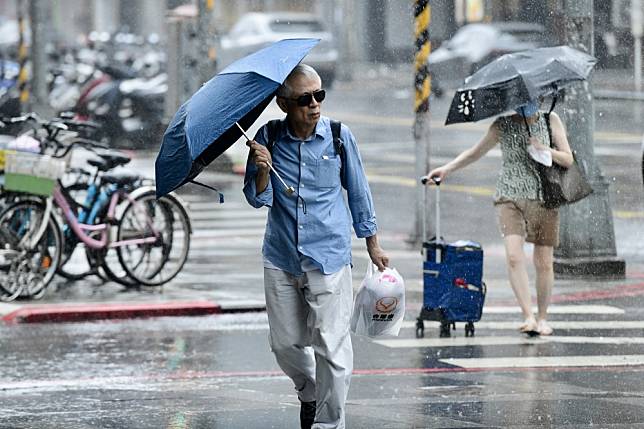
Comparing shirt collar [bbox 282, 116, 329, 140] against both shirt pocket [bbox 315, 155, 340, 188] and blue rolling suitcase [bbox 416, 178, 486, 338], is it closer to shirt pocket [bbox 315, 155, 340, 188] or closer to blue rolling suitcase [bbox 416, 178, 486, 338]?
shirt pocket [bbox 315, 155, 340, 188]

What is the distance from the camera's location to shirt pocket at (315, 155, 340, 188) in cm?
714

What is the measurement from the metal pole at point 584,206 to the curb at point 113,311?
3109mm

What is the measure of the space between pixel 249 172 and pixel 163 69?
81.8ft

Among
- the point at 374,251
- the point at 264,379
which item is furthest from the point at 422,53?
the point at 374,251

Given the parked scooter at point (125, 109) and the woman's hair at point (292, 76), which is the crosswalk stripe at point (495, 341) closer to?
the woman's hair at point (292, 76)

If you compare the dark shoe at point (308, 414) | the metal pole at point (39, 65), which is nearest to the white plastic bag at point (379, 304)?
the dark shoe at point (308, 414)

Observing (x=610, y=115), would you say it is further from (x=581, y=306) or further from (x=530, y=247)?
(x=581, y=306)

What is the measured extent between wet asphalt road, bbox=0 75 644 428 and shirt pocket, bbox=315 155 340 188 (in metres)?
1.48

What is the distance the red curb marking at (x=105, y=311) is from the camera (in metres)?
11.6

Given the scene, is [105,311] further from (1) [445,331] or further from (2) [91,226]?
(1) [445,331]

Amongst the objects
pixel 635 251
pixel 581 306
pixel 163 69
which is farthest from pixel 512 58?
pixel 163 69

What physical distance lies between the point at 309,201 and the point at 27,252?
18.2 feet

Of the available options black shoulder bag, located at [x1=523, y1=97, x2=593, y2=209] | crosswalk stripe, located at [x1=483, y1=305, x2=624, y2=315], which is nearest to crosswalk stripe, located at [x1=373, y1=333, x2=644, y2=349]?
black shoulder bag, located at [x1=523, y1=97, x2=593, y2=209]

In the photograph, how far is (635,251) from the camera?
49.8ft
